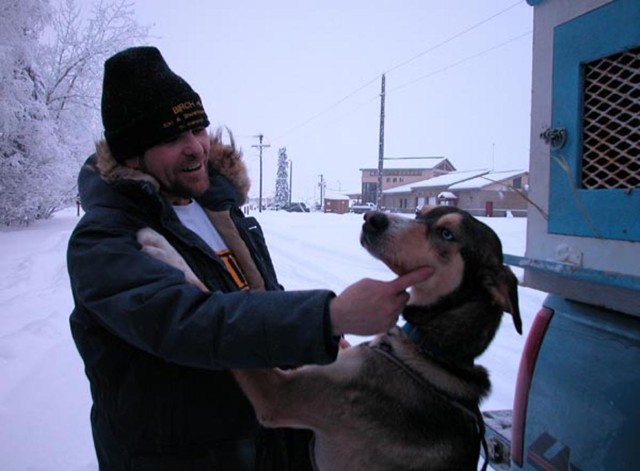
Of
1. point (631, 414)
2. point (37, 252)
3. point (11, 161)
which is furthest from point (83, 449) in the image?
point (11, 161)

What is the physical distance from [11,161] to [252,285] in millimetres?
18649

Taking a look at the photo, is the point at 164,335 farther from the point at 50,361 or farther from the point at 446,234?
the point at 50,361

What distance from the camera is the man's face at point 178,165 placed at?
1924 mm

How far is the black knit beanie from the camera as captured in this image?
1.84 metres

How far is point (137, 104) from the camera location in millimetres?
1858

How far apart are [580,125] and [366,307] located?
4.77 feet

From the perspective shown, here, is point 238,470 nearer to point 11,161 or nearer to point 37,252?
point 37,252

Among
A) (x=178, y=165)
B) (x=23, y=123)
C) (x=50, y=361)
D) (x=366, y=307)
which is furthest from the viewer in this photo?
(x=23, y=123)

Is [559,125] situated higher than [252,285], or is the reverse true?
[559,125]

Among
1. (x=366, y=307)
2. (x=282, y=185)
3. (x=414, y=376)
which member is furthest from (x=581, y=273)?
(x=282, y=185)

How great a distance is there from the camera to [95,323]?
159cm

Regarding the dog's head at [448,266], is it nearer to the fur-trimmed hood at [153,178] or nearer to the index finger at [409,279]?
the index finger at [409,279]

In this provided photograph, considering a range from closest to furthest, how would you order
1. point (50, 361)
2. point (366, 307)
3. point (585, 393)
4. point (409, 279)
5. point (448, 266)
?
point (366, 307) < point (409, 279) < point (585, 393) < point (448, 266) < point (50, 361)

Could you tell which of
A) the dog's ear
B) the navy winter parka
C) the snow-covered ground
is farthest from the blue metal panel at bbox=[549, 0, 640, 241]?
the snow-covered ground
